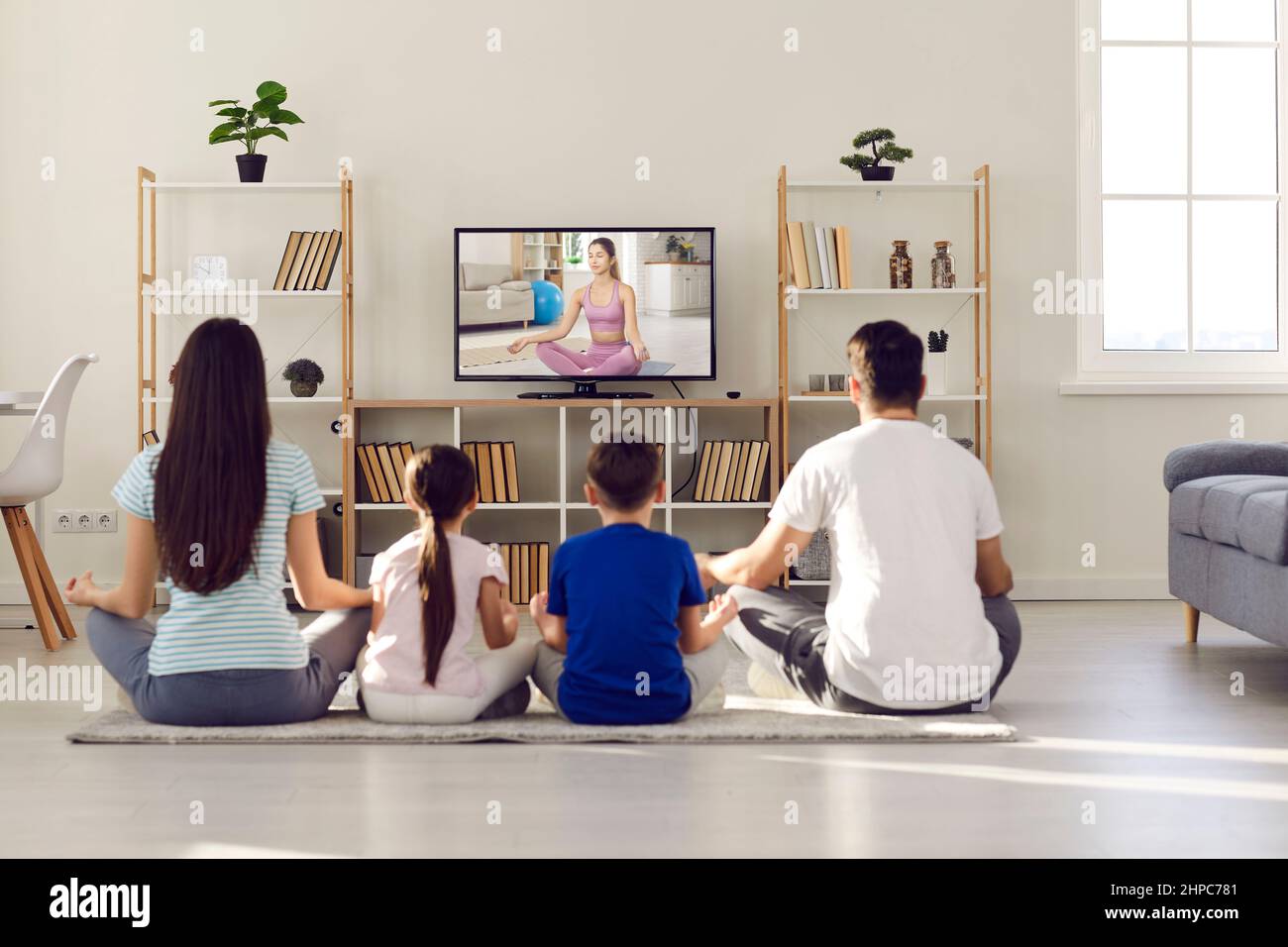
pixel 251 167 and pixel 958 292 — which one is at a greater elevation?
pixel 251 167

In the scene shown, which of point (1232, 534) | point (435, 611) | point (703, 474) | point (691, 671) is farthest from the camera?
point (703, 474)

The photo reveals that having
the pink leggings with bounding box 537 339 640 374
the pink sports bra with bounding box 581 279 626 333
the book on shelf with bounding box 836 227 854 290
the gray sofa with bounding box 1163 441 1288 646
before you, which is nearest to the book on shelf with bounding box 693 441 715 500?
the pink leggings with bounding box 537 339 640 374

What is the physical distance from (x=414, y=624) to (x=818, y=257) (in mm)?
2590

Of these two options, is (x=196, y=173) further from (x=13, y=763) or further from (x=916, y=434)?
(x=916, y=434)

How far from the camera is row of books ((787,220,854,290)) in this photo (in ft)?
15.0

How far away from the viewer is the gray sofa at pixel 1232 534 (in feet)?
9.89

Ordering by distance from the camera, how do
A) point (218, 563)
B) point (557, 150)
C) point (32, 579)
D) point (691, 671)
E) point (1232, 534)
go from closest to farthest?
point (218, 563), point (691, 671), point (1232, 534), point (32, 579), point (557, 150)

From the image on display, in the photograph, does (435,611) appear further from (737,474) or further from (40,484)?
(737,474)

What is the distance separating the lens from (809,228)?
15.0 feet

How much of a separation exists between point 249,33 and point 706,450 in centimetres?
226

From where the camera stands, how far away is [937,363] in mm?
4555

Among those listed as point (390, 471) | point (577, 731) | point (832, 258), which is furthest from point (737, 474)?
point (577, 731)

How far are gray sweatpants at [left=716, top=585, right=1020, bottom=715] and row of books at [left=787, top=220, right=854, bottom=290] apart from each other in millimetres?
1988
